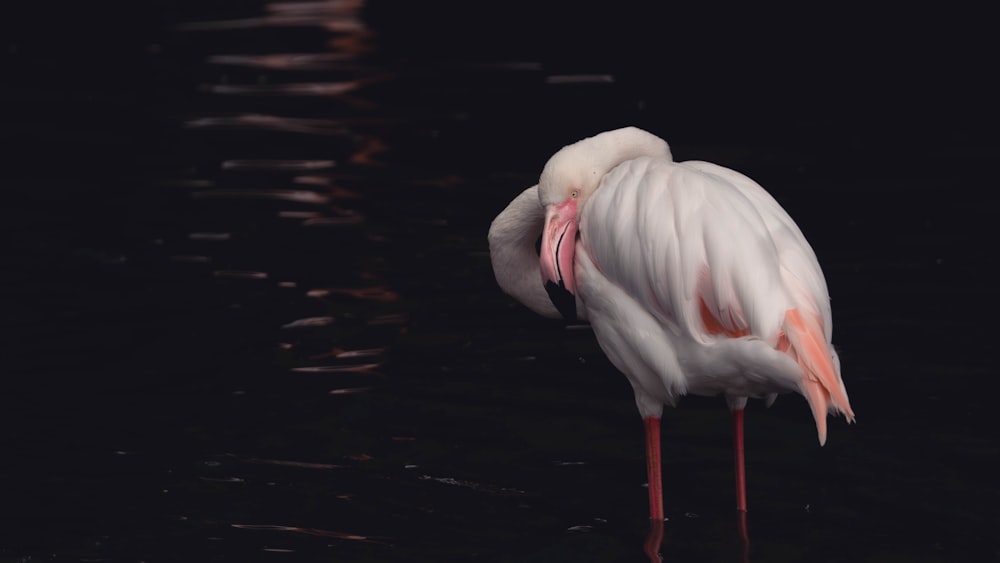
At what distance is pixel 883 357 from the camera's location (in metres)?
6.33

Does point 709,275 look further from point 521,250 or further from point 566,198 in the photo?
point 521,250

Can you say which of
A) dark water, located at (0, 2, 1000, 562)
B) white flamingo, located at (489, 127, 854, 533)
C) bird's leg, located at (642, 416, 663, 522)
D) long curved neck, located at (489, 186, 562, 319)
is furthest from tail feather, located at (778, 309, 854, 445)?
long curved neck, located at (489, 186, 562, 319)

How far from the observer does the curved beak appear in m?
4.80

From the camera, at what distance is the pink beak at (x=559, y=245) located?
4793 mm

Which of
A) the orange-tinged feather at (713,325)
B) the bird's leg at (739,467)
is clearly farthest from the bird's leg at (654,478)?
the orange-tinged feather at (713,325)

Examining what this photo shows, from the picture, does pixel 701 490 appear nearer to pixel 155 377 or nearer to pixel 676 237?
pixel 676 237

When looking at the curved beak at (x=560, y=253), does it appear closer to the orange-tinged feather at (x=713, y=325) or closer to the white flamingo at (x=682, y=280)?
the white flamingo at (x=682, y=280)

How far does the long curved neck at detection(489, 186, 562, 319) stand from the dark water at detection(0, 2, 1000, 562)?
54 centimetres

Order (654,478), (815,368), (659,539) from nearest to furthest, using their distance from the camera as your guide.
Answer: (815,368) < (659,539) < (654,478)

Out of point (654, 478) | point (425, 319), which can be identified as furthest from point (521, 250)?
point (425, 319)

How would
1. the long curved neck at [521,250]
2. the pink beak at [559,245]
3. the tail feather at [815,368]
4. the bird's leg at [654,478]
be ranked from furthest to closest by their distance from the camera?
the long curved neck at [521,250]
the bird's leg at [654,478]
the pink beak at [559,245]
the tail feather at [815,368]

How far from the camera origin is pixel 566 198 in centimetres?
489

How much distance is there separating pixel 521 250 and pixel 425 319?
1.61 metres

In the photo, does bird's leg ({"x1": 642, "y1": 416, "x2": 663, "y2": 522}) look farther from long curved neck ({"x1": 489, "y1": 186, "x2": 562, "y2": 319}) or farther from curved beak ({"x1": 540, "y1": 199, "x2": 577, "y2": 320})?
long curved neck ({"x1": 489, "y1": 186, "x2": 562, "y2": 319})
